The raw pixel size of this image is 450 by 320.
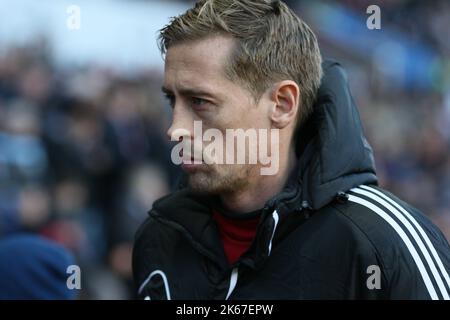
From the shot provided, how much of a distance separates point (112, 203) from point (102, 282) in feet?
1.78

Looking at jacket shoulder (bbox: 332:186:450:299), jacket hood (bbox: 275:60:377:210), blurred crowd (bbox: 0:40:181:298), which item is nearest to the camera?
jacket shoulder (bbox: 332:186:450:299)

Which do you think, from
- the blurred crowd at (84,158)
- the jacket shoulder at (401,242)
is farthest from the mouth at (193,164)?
the blurred crowd at (84,158)

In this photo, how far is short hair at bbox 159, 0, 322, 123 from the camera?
238 centimetres

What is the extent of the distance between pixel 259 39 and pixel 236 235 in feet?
1.87

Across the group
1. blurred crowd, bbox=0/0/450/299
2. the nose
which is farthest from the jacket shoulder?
blurred crowd, bbox=0/0/450/299

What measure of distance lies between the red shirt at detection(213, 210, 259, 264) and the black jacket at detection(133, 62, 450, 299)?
24 millimetres

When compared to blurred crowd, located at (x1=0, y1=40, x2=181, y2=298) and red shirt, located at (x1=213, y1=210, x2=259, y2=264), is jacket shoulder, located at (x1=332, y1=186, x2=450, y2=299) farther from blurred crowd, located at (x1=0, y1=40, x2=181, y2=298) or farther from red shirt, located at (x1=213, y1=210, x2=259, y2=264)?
blurred crowd, located at (x1=0, y1=40, x2=181, y2=298)

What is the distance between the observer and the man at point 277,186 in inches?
85.1

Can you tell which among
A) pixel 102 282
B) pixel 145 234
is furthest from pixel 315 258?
pixel 102 282

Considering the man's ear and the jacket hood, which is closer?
the jacket hood

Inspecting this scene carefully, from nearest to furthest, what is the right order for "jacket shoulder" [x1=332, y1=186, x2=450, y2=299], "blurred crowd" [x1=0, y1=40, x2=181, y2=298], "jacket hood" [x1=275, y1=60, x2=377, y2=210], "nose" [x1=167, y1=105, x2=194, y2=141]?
"jacket shoulder" [x1=332, y1=186, x2=450, y2=299]
"jacket hood" [x1=275, y1=60, x2=377, y2=210]
"nose" [x1=167, y1=105, x2=194, y2=141]
"blurred crowd" [x1=0, y1=40, x2=181, y2=298]

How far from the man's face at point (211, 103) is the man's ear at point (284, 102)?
0.9 inches

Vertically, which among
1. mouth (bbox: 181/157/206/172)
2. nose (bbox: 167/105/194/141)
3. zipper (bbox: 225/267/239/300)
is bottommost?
zipper (bbox: 225/267/239/300)

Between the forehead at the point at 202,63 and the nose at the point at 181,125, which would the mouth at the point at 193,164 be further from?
the forehead at the point at 202,63
